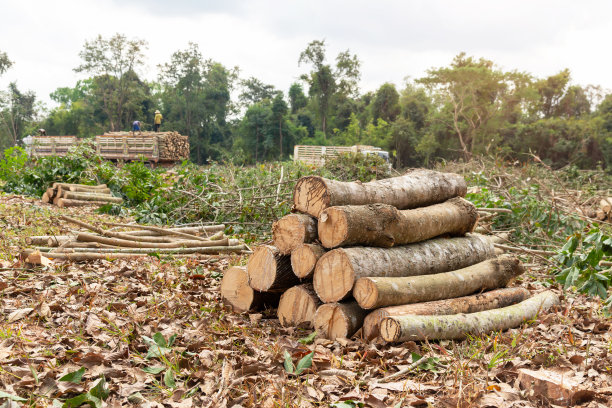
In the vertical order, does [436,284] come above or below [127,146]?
below

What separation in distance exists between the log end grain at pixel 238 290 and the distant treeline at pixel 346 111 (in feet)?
87.6

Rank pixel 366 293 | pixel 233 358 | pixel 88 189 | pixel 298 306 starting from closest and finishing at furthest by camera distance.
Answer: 1. pixel 233 358
2. pixel 366 293
3. pixel 298 306
4. pixel 88 189

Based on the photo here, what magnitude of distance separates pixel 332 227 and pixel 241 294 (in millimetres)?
1091

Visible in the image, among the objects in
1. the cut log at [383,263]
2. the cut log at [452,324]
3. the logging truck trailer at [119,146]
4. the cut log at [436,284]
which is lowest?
the cut log at [452,324]

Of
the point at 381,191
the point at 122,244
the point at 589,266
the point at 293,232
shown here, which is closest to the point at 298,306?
the point at 293,232

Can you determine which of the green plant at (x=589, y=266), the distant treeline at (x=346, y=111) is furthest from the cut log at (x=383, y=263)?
the distant treeline at (x=346, y=111)

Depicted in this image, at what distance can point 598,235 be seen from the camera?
14.2 feet

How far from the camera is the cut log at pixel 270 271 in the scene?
3.84m

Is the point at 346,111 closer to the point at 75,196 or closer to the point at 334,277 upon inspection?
the point at 75,196

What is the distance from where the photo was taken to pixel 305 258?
3678 millimetres

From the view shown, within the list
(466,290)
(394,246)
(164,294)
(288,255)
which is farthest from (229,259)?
(466,290)

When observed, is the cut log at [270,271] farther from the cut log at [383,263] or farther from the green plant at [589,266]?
the green plant at [589,266]

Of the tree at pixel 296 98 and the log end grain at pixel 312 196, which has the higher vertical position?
the tree at pixel 296 98

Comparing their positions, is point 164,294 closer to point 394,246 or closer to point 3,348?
point 3,348
